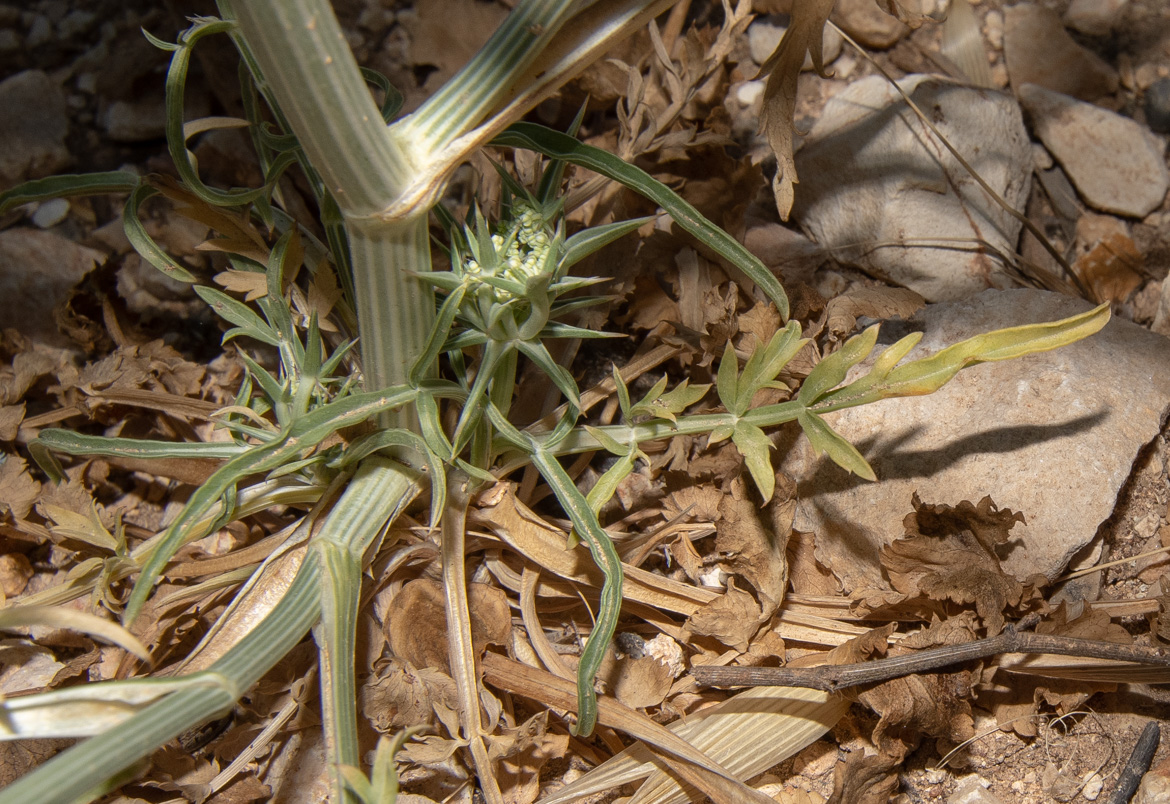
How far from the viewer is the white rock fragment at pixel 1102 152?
6.26 feet

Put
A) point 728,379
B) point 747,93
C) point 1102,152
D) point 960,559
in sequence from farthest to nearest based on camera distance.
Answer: point 747,93
point 1102,152
point 960,559
point 728,379

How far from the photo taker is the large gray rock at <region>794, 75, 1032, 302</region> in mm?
1763

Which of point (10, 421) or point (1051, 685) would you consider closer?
point (1051, 685)

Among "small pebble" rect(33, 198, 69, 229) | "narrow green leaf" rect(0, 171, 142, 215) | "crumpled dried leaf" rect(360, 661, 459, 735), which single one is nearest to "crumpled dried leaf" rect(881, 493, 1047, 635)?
"crumpled dried leaf" rect(360, 661, 459, 735)

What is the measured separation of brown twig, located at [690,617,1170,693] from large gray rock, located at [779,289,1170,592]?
0.19 meters

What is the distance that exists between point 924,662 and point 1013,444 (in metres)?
0.43

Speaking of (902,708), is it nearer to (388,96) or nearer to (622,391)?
(622,391)

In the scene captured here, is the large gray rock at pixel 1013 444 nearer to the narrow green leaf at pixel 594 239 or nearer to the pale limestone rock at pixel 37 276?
the narrow green leaf at pixel 594 239

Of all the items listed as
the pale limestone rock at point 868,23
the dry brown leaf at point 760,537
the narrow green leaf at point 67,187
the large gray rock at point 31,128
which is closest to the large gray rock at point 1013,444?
the dry brown leaf at point 760,537

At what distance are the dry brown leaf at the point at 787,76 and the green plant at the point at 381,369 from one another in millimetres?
147

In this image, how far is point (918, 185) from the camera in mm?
1801

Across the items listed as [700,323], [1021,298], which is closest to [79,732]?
[700,323]

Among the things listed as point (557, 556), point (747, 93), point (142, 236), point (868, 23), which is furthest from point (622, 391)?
point (868, 23)

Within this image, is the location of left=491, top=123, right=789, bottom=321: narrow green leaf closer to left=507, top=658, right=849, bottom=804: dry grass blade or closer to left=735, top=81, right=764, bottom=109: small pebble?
left=507, top=658, right=849, bottom=804: dry grass blade
